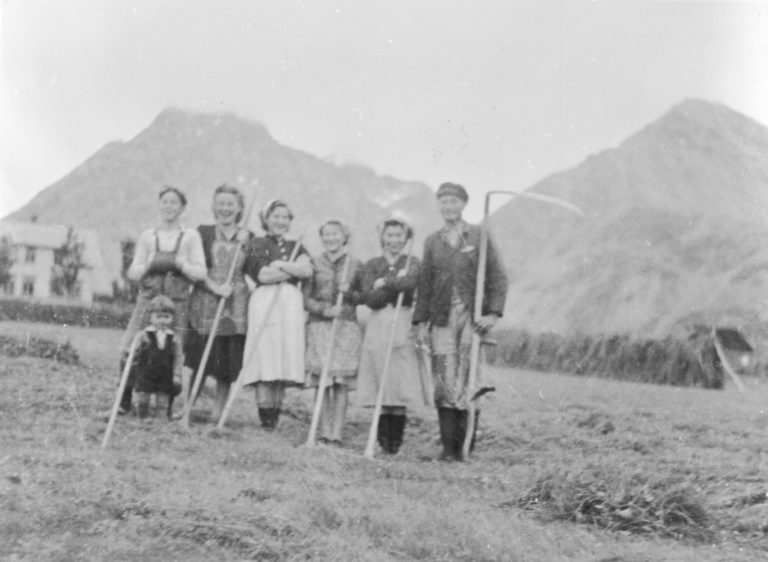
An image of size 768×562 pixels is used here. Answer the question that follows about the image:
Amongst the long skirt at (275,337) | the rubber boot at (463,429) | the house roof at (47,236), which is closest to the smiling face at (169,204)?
the house roof at (47,236)

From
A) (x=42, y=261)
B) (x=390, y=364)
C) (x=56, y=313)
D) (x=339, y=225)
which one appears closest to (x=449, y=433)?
(x=390, y=364)

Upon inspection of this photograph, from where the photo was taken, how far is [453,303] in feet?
16.5

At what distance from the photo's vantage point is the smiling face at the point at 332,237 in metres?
5.29

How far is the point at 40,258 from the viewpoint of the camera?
218 inches

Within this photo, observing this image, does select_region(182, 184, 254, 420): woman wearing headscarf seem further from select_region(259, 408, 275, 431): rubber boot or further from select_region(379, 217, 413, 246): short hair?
select_region(379, 217, 413, 246): short hair

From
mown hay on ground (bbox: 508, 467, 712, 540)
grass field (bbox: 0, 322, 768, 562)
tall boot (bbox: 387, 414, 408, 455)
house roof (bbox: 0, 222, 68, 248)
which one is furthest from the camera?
house roof (bbox: 0, 222, 68, 248)

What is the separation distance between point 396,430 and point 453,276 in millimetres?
840

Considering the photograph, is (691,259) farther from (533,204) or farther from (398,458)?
(398,458)

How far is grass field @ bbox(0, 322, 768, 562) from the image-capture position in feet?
12.9

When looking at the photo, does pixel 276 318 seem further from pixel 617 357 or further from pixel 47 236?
pixel 617 357

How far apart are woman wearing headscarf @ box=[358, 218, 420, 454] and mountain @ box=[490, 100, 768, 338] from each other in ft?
1.73

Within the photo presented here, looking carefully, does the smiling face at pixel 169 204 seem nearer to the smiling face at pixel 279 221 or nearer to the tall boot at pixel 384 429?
the smiling face at pixel 279 221

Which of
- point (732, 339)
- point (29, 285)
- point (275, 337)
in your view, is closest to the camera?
point (732, 339)

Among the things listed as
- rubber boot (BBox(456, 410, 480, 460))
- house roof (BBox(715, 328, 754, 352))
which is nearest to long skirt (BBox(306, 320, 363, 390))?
rubber boot (BBox(456, 410, 480, 460))
